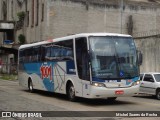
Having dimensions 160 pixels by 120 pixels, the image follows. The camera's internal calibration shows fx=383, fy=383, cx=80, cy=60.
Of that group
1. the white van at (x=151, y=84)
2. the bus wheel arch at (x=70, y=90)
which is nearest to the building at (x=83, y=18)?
the white van at (x=151, y=84)

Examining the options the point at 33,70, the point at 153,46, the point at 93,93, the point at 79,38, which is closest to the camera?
the point at 93,93

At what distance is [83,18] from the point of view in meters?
51.4

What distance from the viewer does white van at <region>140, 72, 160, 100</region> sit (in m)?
21.4

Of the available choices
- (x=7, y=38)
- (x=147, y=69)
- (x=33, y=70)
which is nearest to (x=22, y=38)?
(x=7, y=38)

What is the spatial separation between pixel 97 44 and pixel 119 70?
148cm

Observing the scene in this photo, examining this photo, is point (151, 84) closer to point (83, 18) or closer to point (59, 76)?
point (59, 76)

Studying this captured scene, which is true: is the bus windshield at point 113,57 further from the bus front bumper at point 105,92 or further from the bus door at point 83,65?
the bus front bumper at point 105,92

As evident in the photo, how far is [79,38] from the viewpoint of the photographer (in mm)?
17391

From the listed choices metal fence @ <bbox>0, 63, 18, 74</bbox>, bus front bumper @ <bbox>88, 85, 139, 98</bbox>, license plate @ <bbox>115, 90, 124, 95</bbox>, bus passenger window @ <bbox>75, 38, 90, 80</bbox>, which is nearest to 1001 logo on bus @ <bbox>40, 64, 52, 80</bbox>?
bus passenger window @ <bbox>75, 38, 90, 80</bbox>

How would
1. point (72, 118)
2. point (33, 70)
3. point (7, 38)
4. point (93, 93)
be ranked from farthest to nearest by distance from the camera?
point (7, 38), point (33, 70), point (93, 93), point (72, 118)

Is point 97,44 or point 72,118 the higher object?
point 97,44

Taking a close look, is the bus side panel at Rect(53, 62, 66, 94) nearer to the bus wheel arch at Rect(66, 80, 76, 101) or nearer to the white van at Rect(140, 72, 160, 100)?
the bus wheel arch at Rect(66, 80, 76, 101)

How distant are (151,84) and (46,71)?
6.04 metres

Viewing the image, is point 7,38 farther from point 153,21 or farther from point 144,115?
point 144,115
